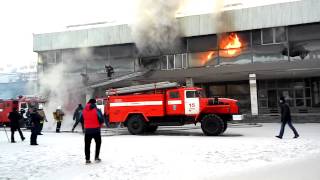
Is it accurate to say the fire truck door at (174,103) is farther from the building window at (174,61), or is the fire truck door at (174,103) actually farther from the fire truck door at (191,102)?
the building window at (174,61)

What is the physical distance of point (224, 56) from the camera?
89.0ft

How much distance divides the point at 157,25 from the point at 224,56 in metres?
5.03

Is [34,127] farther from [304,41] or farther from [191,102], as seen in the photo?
[304,41]

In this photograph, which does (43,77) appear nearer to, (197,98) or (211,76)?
(211,76)

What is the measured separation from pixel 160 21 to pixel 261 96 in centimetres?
972

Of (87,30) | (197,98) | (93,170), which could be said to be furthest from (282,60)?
(93,170)

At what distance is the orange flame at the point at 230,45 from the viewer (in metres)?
26.8

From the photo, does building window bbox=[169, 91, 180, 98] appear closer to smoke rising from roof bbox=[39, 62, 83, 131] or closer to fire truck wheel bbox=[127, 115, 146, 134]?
fire truck wheel bbox=[127, 115, 146, 134]

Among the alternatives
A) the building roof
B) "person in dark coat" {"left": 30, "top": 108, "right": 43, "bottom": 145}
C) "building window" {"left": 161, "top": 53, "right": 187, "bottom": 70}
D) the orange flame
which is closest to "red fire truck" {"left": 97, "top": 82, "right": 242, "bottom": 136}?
"person in dark coat" {"left": 30, "top": 108, "right": 43, "bottom": 145}

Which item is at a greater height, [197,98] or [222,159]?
[197,98]

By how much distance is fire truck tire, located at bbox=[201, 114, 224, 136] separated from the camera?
16.7 m

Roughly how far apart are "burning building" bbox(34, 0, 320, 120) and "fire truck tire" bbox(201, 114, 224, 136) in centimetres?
948

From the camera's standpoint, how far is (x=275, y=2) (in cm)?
2525

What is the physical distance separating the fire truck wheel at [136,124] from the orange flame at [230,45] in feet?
34.6
